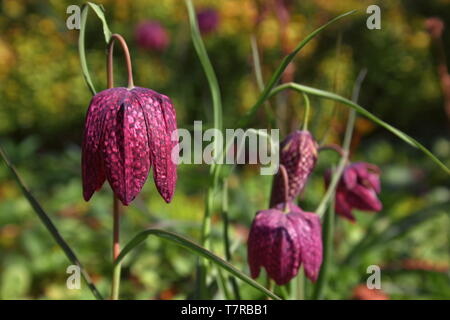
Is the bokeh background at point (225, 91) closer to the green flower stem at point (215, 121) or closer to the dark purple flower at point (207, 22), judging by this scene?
the dark purple flower at point (207, 22)

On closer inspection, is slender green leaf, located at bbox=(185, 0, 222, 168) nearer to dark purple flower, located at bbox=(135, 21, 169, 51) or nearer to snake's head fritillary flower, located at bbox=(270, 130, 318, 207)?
snake's head fritillary flower, located at bbox=(270, 130, 318, 207)

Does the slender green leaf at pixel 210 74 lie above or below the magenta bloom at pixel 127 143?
above

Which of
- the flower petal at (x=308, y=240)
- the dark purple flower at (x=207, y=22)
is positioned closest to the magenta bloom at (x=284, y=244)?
the flower petal at (x=308, y=240)

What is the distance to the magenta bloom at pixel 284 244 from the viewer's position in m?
0.91

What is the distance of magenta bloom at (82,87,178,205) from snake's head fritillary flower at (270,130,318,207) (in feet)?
0.82

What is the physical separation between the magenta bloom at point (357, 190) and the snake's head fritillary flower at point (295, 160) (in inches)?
7.3

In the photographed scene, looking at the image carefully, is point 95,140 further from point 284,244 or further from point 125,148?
point 284,244

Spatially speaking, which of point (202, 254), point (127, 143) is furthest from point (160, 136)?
point (202, 254)

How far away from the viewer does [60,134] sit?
3.68 m

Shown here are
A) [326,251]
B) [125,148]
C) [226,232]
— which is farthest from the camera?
[326,251]

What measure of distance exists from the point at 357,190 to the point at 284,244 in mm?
291

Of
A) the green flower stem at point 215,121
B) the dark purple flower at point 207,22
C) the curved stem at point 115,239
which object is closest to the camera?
the curved stem at point 115,239

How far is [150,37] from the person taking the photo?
3135mm
